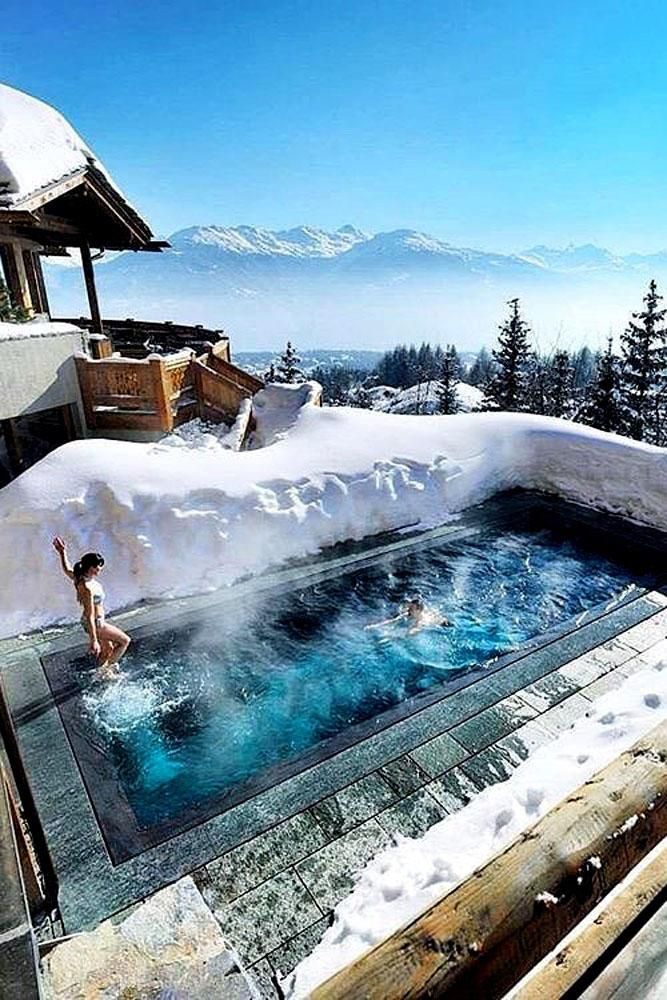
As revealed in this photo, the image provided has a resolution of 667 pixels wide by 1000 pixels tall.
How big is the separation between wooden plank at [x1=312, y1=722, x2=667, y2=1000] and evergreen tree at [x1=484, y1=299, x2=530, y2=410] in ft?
108

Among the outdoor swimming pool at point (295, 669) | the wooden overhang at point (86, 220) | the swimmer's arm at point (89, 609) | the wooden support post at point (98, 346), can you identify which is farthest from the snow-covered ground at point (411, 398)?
the swimmer's arm at point (89, 609)

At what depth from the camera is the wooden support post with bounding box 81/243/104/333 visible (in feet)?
45.1

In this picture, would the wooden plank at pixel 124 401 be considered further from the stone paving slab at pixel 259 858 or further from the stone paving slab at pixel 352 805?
the stone paving slab at pixel 259 858

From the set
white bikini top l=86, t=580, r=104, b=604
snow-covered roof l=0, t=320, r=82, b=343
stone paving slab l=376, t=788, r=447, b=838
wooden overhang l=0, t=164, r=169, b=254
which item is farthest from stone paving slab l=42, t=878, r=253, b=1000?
wooden overhang l=0, t=164, r=169, b=254

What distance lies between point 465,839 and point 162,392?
8445mm

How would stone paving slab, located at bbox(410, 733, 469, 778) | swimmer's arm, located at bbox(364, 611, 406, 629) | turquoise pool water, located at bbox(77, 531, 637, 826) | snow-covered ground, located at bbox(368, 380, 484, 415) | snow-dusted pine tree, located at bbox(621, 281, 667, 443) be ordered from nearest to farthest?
1. stone paving slab, located at bbox(410, 733, 469, 778)
2. turquoise pool water, located at bbox(77, 531, 637, 826)
3. swimmer's arm, located at bbox(364, 611, 406, 629)
4. snow-dusted pine tree, located at bbox(621, 281, 667, 443)
5. snow-covered ground, located at bbox(368, 380, 484, 415)

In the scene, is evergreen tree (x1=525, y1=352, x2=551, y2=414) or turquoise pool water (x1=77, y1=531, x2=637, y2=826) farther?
evergreen tree (x1=525, y1=352, x2=551, y2=414)

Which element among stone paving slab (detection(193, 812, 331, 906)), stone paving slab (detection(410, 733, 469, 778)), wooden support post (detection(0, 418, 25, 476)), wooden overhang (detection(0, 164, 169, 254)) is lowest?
stone paving slab (detection(410, 733, 469, 778))

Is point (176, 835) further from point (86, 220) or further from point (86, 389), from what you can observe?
point (86, 220)

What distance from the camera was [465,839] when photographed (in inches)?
137

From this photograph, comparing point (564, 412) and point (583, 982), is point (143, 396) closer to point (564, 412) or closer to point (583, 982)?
point (583, 982)

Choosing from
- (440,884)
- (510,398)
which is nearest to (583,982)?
(440,884)

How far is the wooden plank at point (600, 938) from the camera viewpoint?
1.14 m

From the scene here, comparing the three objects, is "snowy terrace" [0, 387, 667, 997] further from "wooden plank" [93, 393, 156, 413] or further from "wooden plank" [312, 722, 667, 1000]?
"wooden plank" [312, 722, 667, 1000]
